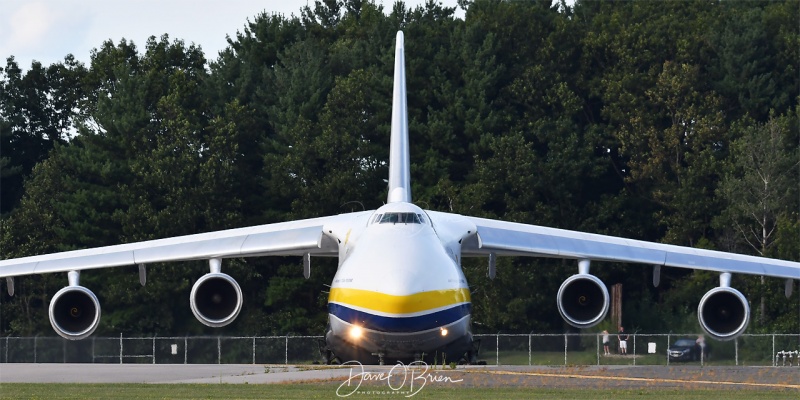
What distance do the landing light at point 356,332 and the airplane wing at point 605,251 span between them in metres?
4.16

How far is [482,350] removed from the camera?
116ft

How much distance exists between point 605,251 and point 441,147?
24.0 meters

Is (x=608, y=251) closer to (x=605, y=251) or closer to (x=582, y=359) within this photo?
(x=605, y=251)

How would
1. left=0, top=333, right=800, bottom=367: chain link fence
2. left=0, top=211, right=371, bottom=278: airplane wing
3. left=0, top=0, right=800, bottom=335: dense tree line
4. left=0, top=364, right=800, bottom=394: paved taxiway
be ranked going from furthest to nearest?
left=0, top=0, right=800, bottom=335: dense tree line → left=0, top=333, right=800, bottom=367: chain link fence → left=0, top=211, right=371, bottom=278: airplane wing → left=0, top=364, right=800, bottom=394: paved taxiway

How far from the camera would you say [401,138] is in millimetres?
27234

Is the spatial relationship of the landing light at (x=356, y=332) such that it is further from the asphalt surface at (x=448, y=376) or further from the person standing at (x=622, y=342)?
the person standing at (x=622, y=342)

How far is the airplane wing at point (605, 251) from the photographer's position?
25.5m

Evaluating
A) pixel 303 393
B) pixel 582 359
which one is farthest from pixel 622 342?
pixel 303 393

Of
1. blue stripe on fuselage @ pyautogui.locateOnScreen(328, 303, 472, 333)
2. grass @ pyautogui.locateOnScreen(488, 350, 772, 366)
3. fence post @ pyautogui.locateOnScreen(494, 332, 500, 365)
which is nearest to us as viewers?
blue stripe on fuselage @ pyautogui.locateOnScreen(328, 303, 472, 333)

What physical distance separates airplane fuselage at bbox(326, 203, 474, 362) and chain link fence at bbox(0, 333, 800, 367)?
30.3 feet

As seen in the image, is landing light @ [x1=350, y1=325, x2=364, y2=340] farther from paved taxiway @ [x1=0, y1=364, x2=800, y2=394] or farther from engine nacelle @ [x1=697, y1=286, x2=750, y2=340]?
engine nacelle @ [x1=697, y1=286, x2=750, y2=340]

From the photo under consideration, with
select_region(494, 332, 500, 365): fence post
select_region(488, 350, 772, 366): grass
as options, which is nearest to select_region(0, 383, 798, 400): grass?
select_region(488, 350, 772, 366): grass

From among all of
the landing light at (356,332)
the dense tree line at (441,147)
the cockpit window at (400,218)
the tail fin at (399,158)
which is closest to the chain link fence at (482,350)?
the dense tree line at (441,147)

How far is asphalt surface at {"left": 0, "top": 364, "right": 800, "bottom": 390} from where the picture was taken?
62.8 ft
